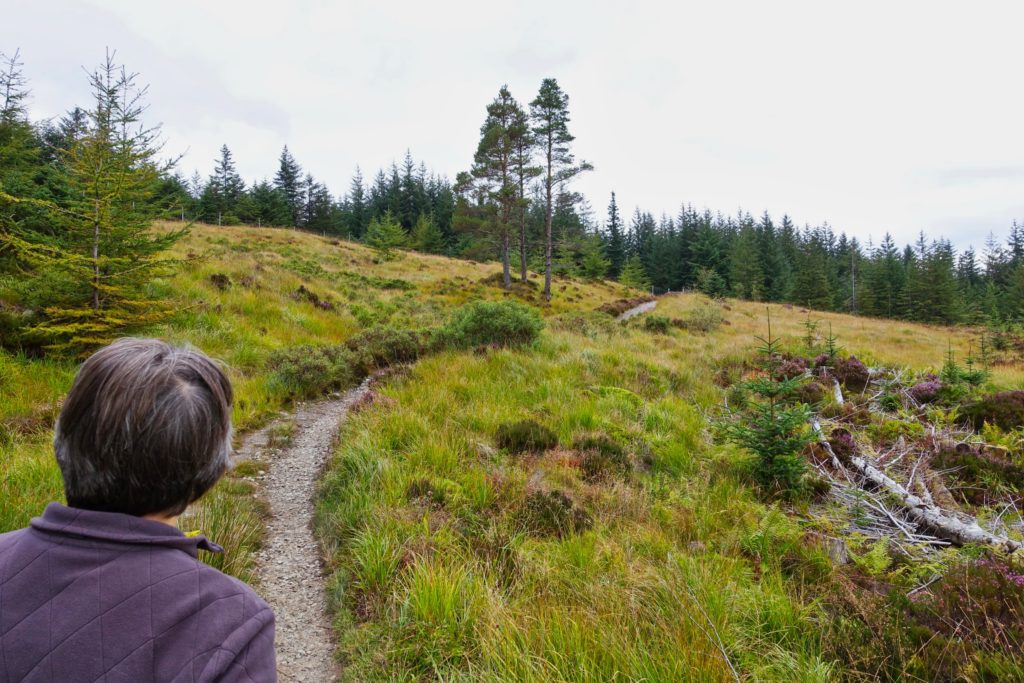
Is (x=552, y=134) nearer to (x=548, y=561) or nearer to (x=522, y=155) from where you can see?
(x=522, y=155)

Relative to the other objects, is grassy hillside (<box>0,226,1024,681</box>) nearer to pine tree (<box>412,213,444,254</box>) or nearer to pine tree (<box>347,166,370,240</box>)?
pine tree (<box>412,213,444,254</box>)

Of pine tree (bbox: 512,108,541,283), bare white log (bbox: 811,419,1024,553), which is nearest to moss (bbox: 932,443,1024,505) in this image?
bare white log (bbox: 811,419,1024,553)

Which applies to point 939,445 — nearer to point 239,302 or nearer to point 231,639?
point 231,639

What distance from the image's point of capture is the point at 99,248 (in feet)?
26.1

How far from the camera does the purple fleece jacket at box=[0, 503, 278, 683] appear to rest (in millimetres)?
1143

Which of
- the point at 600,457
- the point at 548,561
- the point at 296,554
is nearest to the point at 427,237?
the point at 600,457

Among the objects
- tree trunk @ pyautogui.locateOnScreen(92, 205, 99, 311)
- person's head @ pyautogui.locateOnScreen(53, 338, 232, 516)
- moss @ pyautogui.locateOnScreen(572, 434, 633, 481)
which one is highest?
tree trunk @ pyautogui.locateOnScreen(92, 205, 99, 311)

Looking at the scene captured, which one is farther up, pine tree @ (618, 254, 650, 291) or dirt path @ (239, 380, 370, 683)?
pine tree @ (618, 254, 650, 291)

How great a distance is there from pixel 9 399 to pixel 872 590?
9.79 metres

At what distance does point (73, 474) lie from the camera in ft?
4.56

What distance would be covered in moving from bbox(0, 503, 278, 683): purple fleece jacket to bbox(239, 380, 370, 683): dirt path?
2221 mm

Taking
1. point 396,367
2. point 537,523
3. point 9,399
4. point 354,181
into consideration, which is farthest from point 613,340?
point 354,181

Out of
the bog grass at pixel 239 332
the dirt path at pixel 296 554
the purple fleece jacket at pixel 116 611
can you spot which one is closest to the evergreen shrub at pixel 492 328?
the bog grass at pixel 239 332

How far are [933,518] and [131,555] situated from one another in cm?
672
